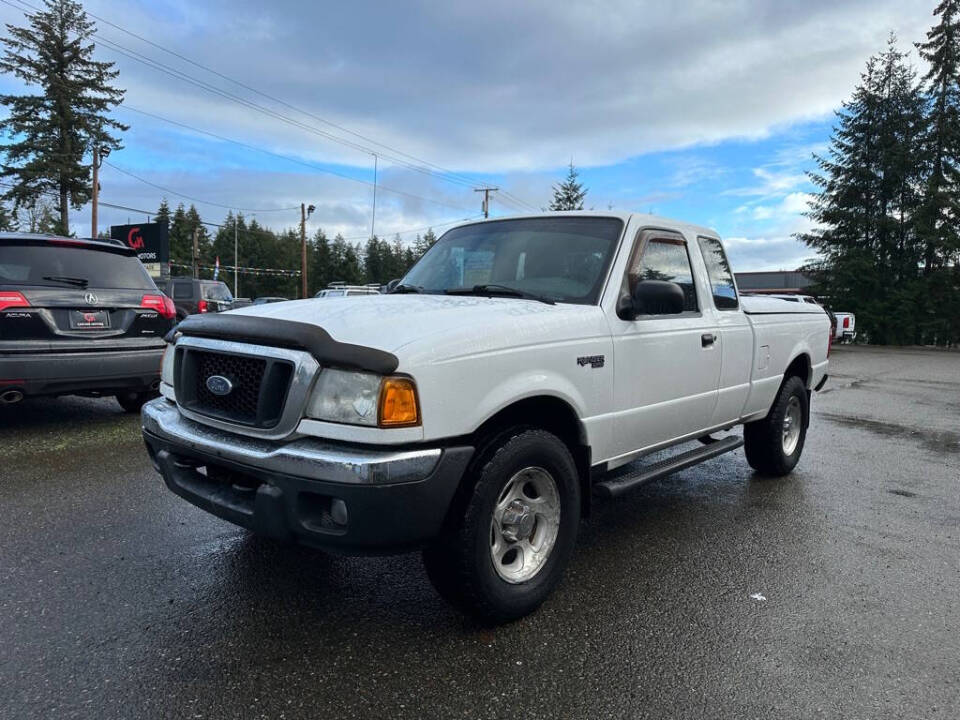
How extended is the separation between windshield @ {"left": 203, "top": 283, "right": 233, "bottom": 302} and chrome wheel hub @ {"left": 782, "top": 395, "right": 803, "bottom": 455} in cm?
1882

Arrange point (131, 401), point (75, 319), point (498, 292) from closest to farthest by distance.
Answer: point (498, 292) → point (75, 319) → point (131, 401)

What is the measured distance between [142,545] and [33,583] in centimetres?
57

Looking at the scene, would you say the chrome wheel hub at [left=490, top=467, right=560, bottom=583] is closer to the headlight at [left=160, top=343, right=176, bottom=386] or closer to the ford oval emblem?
the ford oval emblem

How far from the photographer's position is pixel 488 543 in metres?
2.69

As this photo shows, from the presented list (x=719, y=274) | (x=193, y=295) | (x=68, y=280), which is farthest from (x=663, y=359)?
(x=193, y=295)

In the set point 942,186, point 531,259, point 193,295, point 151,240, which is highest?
point 942,186

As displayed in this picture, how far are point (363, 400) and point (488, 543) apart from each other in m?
0.79

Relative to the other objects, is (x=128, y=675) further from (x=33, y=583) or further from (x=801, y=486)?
(x=801, y=486)

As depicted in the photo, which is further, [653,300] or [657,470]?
[657,470]

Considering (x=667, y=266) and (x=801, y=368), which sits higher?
(x=667, y=266)

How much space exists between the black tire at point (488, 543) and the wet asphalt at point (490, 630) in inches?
5.6

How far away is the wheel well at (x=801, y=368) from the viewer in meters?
5.58

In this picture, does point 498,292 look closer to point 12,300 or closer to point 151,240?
point 12,300

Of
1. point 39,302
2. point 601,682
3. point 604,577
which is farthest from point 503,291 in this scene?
point 39,302
